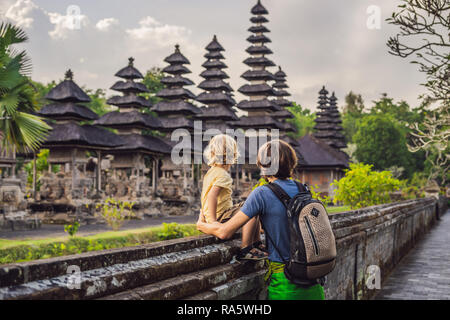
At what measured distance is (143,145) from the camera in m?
29.6

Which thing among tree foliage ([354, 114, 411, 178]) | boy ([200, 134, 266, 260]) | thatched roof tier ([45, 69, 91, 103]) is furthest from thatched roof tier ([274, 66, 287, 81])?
boy ([200, 134, 266, 260])

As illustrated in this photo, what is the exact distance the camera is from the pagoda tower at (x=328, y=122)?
5969 centimetres

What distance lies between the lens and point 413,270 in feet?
32.9

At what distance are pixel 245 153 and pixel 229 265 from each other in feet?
105

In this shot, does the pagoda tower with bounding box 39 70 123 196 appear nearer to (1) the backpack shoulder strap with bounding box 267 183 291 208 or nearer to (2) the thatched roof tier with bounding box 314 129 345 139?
(1) the backpack shoulder strap with bounding box 267 183 291 208

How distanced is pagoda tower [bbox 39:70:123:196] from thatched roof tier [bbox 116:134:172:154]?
121 inches

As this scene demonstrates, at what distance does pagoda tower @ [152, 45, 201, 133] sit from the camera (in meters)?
35.4

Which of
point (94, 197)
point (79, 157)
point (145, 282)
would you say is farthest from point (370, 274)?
point (79, 157)

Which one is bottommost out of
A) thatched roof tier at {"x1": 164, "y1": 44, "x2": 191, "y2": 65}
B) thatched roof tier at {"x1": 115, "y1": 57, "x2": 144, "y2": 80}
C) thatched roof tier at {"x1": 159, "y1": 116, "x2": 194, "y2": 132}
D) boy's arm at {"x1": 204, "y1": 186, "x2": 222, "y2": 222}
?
boy's arm at {"x1": 204, "y1": 186, "x2": 222, "y2": 222}

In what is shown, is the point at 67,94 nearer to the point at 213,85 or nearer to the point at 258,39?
the point at 213,85

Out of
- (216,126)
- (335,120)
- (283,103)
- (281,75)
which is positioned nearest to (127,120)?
(216,126)
